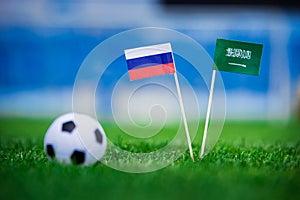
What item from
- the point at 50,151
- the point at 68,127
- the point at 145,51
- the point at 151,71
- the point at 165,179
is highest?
the point at 145,51

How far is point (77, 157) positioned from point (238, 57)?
127cm

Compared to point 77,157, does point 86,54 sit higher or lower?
higher

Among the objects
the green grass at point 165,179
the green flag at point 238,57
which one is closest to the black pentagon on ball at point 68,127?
the green grass at point 165,179

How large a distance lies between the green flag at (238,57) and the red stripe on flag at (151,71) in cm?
33

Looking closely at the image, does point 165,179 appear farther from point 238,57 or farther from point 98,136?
point 238,57

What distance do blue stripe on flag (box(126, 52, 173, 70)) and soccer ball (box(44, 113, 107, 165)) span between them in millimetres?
464

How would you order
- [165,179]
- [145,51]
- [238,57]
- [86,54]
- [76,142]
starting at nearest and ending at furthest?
[165,179]
[76,142]
[145,51]
[238,57]
[86,54]

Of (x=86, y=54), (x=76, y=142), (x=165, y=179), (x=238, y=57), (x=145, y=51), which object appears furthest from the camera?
(x=86, y=54)

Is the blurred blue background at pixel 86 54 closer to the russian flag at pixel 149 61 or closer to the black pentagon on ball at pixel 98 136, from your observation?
the russian flag at pixel 149 61

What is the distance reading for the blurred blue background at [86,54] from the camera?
508 inches

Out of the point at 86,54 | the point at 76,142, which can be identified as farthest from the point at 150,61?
the point at 86,54

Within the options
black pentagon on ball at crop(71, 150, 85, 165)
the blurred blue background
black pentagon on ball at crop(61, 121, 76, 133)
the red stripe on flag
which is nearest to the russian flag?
the red stripe on flag

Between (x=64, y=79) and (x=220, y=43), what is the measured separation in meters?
9.36

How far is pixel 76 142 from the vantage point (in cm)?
383
